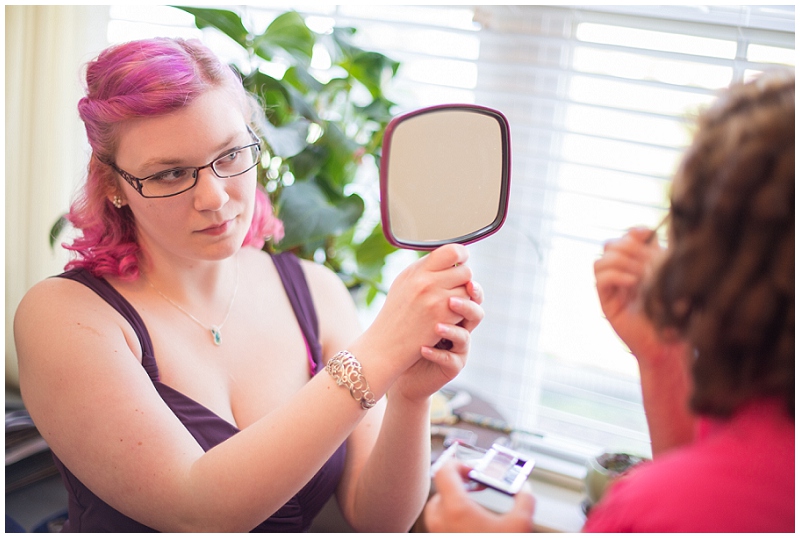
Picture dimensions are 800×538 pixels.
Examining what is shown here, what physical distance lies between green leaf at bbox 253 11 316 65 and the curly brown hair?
4.04 ft

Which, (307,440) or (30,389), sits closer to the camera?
(307,440)

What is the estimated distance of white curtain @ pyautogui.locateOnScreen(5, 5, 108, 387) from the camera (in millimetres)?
1902

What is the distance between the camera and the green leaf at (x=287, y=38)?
157cm

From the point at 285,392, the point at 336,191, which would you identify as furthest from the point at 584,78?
the point at 285,392

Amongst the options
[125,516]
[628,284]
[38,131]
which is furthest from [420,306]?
[38,131]

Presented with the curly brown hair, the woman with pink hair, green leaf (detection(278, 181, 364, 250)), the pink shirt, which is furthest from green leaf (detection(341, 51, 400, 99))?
the pink shirt

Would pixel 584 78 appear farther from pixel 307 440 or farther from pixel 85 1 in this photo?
pixel 85 1

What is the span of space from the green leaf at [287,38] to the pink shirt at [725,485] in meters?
1.35

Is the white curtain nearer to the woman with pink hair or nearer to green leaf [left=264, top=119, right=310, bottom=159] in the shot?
green leaf [left=264, top=119, right=310, bottom=159]

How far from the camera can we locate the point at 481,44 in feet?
5.90

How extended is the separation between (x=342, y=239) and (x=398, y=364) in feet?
3.12

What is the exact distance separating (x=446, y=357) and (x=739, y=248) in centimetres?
45

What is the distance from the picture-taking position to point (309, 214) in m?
1.47

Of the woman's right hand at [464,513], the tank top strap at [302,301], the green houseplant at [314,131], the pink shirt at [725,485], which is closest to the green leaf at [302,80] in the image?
the green houseplant at [314,131]
